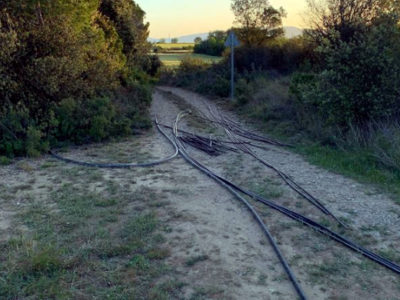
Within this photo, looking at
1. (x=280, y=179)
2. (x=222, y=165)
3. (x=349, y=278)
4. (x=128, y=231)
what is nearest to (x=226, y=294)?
(x=349, y=278)

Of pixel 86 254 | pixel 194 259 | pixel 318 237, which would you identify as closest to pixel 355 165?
pixel 318 237

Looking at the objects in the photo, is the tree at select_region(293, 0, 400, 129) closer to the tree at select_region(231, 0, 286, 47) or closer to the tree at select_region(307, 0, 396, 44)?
the tree at select_region(307, 0, 396, 44)

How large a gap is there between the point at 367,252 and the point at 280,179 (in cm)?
311

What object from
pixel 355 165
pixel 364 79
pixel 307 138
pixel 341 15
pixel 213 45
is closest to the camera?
pixel 355 165

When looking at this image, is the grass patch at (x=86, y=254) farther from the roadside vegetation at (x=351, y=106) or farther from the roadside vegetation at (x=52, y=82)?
the roadside vegetation at (x=351, y=106)

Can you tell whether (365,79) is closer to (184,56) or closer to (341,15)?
(341,15)

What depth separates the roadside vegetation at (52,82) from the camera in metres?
10.1

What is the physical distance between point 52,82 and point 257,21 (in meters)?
18.0

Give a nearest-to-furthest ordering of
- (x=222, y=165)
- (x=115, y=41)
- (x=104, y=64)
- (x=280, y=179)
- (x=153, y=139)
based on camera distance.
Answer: (x=280, y=179), (x=222, y=165), (x=153, y=139), (x=104, y=64), (x=115, y=41)

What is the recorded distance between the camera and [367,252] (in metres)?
5.14

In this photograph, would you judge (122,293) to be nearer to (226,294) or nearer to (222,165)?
(226,294)

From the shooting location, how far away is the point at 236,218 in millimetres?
6191

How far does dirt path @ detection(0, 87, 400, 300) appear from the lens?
445cm

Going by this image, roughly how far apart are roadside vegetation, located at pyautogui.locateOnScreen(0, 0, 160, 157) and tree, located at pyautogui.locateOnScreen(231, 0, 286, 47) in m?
14.5
